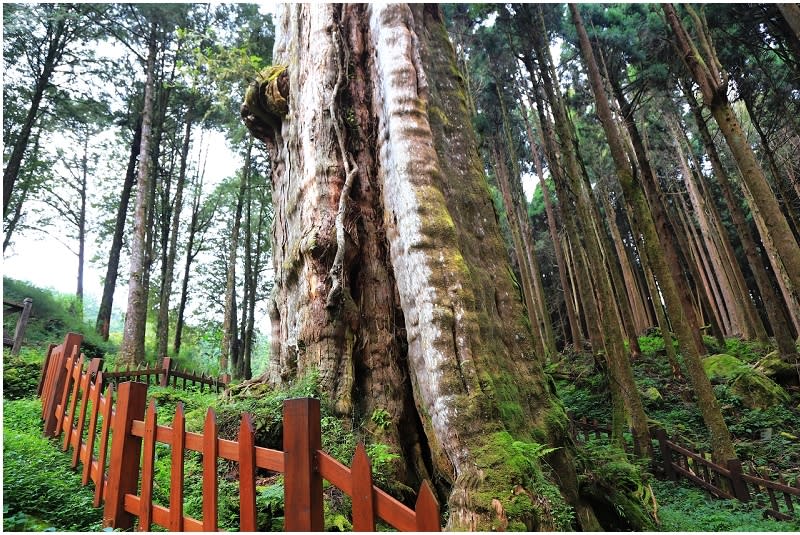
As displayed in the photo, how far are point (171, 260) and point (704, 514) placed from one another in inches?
599

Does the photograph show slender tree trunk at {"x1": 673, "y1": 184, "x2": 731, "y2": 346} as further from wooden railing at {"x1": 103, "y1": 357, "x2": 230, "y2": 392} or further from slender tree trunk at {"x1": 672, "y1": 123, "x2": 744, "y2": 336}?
wooden railing at {"x1": 103, "y1": 357, "x2": 230, "y2": 392}

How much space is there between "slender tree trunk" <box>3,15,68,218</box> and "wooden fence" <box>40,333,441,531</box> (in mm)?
11134

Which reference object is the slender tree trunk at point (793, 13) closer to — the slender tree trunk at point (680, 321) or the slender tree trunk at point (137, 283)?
the slender tree trunk at point (680, 321)

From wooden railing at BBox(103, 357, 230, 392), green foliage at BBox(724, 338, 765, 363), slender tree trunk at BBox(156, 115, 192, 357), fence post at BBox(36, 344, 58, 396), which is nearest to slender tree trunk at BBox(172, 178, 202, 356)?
slender tree trunk at BBox(156, 115, 192, 357)

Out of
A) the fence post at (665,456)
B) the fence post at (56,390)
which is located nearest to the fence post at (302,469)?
the fence post at (56,390)

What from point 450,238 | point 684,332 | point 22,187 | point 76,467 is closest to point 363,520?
point 450,238

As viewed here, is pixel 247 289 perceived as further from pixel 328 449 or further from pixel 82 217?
pixel 328 449

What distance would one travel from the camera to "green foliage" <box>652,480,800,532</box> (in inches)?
172

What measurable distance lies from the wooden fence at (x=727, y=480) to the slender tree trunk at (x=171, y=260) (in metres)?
12.5

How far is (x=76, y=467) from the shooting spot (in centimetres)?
375

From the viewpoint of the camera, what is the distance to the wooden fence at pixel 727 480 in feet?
16.3

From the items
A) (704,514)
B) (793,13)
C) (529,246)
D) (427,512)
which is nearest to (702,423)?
(704,514)

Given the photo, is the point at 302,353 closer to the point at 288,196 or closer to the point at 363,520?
the point at 288,196

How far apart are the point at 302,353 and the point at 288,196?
7.01 ft
